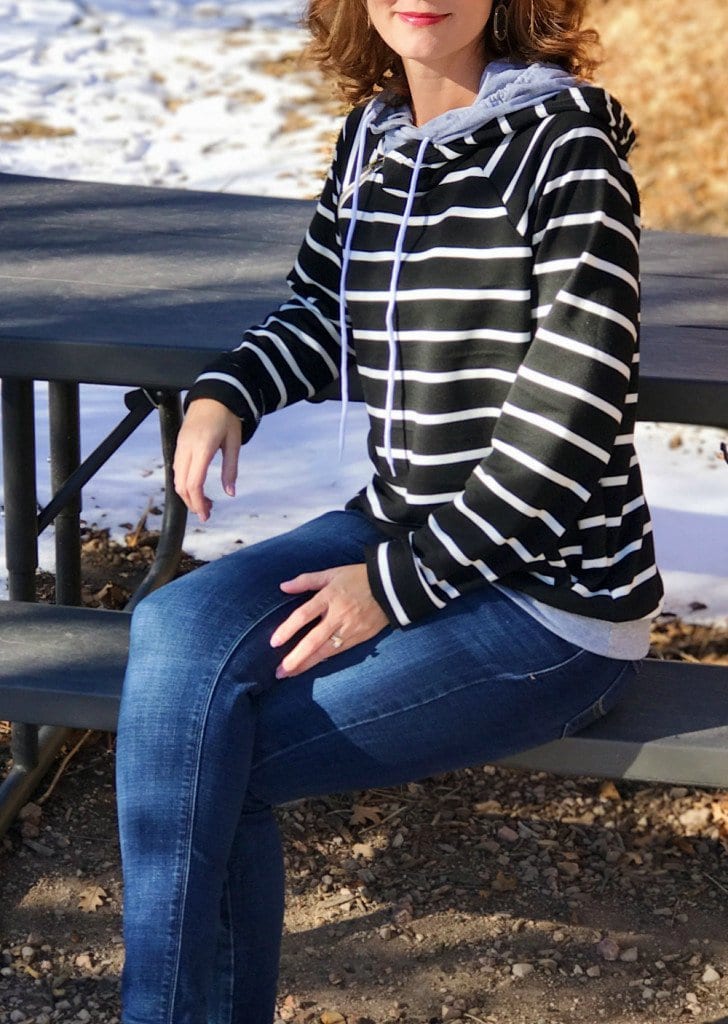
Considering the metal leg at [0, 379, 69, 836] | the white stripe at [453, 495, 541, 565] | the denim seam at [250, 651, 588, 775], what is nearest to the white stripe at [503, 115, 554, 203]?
the white stripe at [453, 495, 541, 565]

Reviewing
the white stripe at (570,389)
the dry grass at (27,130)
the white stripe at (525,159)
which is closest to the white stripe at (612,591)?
the white stripe at (570,389)

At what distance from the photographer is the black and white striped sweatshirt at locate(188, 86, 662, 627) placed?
1554mm

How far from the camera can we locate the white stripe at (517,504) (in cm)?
157

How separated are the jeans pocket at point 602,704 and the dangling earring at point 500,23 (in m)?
0.79

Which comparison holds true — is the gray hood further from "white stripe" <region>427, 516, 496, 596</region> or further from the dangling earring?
"white stripe" <region>427, 516, 496, 596</region>

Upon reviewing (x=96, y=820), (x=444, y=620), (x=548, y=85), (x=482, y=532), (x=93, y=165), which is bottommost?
(x=96, y=820)

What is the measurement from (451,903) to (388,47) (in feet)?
4.48

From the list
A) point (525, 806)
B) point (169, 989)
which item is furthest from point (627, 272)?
point (525, 806)

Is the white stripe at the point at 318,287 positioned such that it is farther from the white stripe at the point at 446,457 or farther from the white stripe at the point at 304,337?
the white stripe at the point at 446,457

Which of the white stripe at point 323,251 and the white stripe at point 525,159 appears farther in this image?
the white stripe at point 323,251

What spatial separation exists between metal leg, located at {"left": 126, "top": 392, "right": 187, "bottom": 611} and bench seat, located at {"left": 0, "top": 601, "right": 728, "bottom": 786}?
3.11 feet

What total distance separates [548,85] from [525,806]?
4.68 feet

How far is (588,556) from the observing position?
1.65 metres

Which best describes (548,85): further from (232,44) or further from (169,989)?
(232,44)
